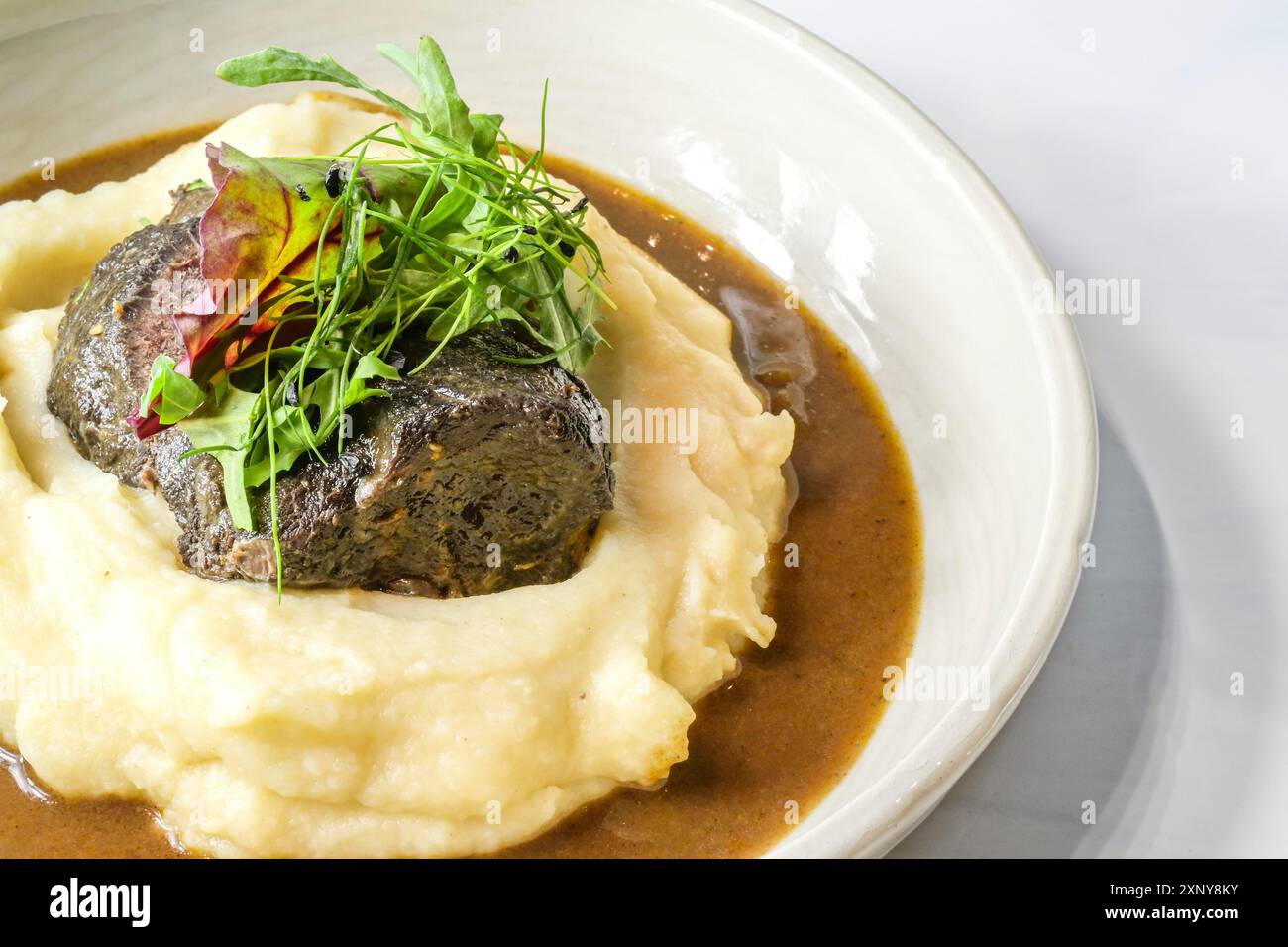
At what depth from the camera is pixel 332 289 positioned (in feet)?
16.7

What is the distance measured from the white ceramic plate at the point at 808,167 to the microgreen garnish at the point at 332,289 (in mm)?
1864

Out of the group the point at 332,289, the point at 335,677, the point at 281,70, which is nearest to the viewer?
the point at 335,677

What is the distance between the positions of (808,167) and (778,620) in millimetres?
2545

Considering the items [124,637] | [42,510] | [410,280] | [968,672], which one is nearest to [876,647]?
[968,672]

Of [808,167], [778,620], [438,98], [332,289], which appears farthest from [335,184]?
[808,167]

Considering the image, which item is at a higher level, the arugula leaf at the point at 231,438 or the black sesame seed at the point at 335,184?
the black sesame seed at the point at 335,184

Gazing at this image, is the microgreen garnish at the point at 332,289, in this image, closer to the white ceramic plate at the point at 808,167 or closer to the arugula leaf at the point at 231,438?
the arugula leaf at the point at 231,438

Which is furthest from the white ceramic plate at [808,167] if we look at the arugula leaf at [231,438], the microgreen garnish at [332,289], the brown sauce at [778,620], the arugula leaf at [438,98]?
the arugula leaf at [231,438]

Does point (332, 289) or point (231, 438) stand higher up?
point (332, 289)

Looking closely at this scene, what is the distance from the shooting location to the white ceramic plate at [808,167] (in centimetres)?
589

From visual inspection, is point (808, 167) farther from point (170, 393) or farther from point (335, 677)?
point (335, 677)

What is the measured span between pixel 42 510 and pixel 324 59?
2.02 metres

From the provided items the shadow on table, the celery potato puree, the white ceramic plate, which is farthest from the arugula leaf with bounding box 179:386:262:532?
the shadow on table

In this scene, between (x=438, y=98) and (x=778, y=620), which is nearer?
(x=438, y=98)
